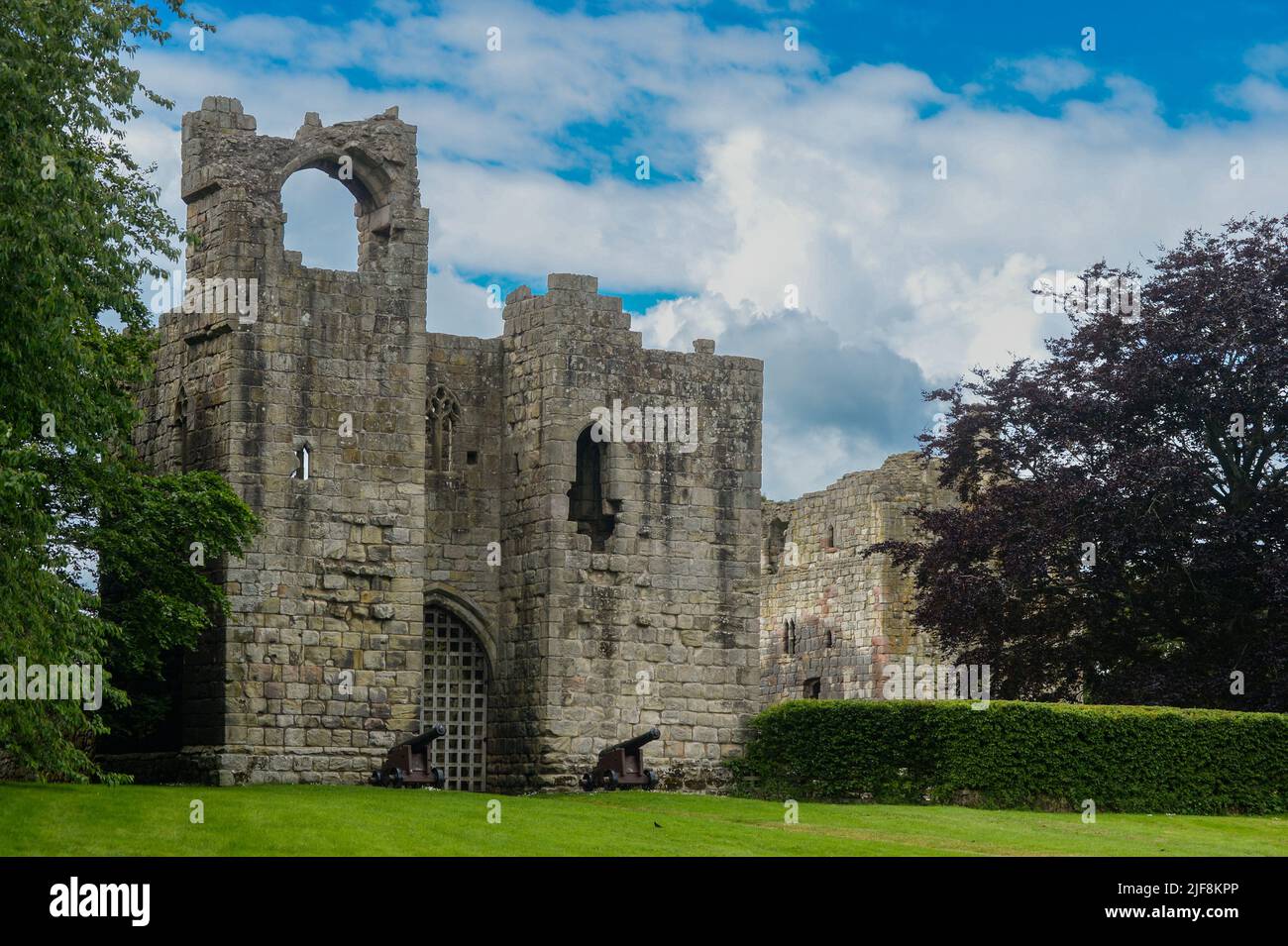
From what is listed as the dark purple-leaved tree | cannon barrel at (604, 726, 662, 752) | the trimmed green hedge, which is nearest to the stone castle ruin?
cannon barrel at (604, 726, 662, 752)

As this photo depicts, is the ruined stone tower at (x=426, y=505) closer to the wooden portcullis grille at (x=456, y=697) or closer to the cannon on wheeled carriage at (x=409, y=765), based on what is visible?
the wooden portcullis grille at (x=456, y=697)

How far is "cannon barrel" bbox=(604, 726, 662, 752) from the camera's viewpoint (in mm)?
31062

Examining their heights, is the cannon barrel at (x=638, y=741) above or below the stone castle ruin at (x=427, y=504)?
below

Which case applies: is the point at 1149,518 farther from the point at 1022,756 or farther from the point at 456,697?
the point at 456,697

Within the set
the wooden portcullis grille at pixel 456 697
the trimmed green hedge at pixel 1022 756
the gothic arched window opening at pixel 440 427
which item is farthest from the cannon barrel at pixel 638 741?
the gothic arched window opening at pixel 440 427

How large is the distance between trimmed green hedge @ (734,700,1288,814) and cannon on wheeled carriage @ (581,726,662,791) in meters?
2.42

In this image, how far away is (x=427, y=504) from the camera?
32.9 m

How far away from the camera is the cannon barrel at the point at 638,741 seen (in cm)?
3106

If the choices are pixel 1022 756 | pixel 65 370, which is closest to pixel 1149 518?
pixel 1022 756

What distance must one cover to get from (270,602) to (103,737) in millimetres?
3869

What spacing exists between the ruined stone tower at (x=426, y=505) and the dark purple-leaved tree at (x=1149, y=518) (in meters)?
7.18

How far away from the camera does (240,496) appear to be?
29.6 meters

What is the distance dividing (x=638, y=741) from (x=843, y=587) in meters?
14.9
